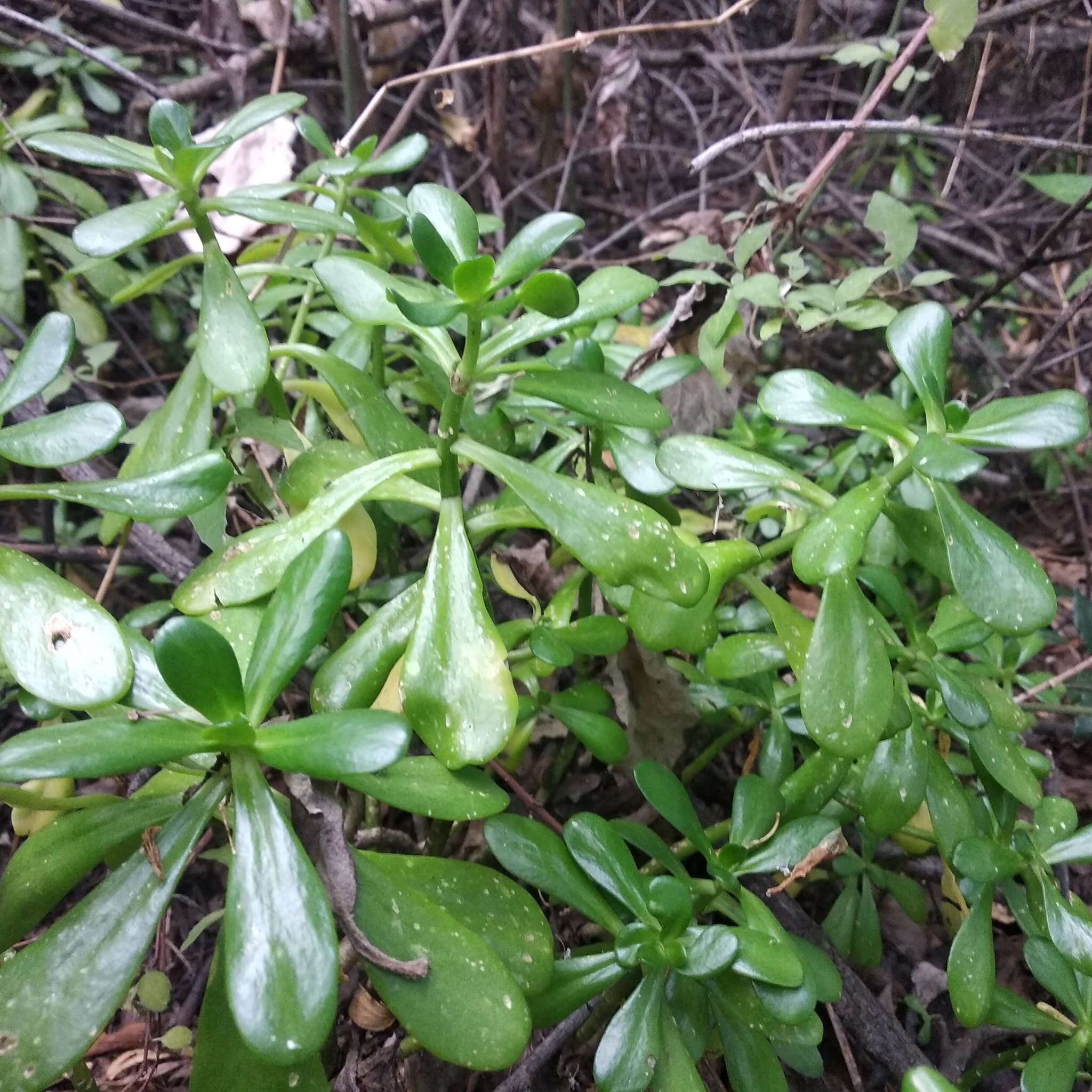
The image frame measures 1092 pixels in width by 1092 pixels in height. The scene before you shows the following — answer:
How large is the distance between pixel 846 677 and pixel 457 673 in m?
0.35

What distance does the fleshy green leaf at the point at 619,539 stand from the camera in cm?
68

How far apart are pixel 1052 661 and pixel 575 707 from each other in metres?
1.34

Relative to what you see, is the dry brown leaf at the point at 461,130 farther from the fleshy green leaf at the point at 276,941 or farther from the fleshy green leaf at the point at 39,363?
the fleshy green leaf at the point at 276,941

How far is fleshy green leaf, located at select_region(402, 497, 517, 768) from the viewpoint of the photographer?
630mm

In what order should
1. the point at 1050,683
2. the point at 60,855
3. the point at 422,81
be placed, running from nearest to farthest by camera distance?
1. the point at 60,855
2. the point at 1050,683
3. the point at 422,81

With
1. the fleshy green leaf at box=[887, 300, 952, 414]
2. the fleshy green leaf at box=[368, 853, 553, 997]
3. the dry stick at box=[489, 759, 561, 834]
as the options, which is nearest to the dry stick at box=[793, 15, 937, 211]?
the fleshy green leaf at box=[887, 300, 952, 414]

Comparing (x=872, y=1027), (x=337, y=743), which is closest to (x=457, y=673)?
(x=337, y=743)

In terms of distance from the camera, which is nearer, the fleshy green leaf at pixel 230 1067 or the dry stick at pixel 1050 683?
the fleshy green leaf at pixel 230 1067

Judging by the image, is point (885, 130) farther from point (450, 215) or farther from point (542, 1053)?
point (542, 1053)

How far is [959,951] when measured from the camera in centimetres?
80

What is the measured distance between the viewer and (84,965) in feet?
1.83

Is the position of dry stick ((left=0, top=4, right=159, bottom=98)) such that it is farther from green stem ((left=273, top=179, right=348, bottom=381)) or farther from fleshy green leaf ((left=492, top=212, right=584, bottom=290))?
fleshy green leaf ((left=492, top=212, right=584, bottom=290))

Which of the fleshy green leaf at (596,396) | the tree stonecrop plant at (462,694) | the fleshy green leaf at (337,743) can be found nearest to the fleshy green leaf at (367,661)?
the tree stonecrop plant at (462,694)

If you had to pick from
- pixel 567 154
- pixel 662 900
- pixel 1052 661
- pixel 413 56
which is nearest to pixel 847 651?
pixel 662 900
